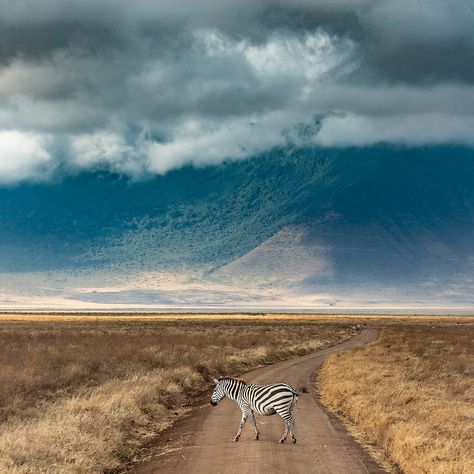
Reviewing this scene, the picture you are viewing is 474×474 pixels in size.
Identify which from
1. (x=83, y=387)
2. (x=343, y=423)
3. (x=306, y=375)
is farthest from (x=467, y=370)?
(x=83, y=387)

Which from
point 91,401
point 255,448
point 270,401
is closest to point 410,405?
point 270,401

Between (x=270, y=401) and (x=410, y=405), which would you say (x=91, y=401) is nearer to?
(x=270, y=401)

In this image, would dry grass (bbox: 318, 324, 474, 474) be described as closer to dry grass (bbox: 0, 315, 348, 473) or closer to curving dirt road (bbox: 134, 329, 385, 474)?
curving dirt road (bbox: 134, 329, 385, 474)

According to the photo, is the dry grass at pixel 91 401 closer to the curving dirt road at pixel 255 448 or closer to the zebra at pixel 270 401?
the curving dirt road at pixel 255 448

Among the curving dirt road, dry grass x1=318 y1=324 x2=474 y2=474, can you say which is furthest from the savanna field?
the curving dirt road

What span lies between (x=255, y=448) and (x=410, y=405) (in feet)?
24.4

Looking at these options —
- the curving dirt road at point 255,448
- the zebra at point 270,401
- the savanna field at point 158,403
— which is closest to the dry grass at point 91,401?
the savanna field at point 158,403

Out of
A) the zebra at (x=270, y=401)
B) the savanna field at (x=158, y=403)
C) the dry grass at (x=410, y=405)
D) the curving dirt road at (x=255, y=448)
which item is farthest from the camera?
the zebra at (x=270, y=401)

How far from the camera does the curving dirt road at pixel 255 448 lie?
14.2 metres

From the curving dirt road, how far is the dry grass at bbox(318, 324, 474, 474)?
0.75 m

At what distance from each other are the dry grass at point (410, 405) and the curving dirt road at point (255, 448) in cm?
75

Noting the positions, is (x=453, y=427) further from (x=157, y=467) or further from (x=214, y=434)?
(x=157, y=467)

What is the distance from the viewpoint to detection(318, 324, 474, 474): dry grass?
1473cm

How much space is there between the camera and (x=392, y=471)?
14227mm
